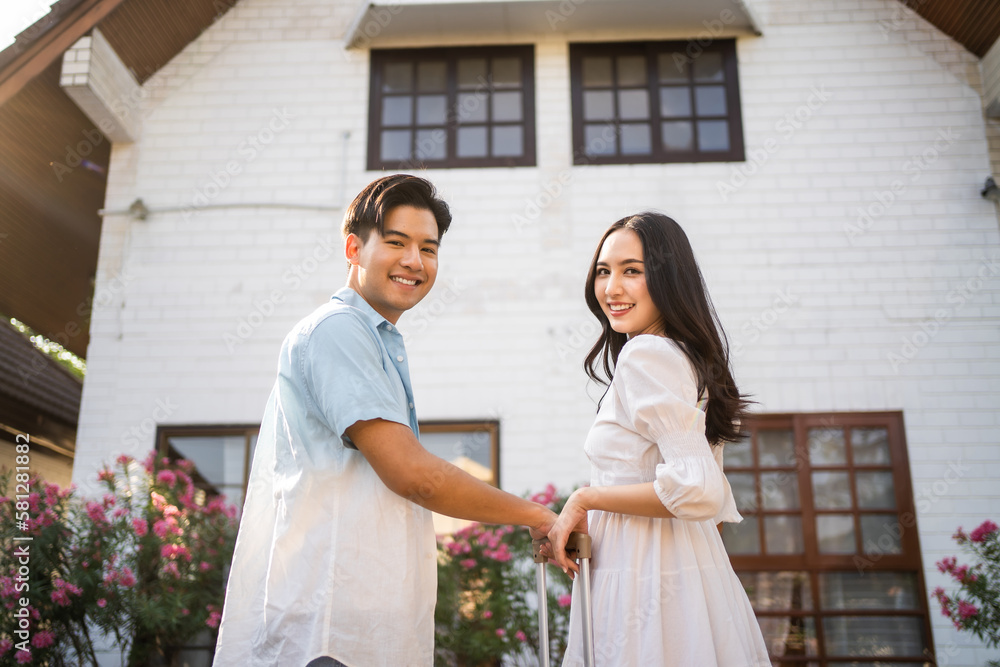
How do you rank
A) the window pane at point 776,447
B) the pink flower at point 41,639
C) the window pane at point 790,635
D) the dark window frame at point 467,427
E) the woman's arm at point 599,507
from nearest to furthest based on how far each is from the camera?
1. the woman's arm at point 599,507
2. the pink flower at point 41,639
3. the window pane at point 790,635
4. the window pane at point 776,447
5. the dark window frame at point 467,427

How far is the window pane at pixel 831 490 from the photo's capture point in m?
5.83

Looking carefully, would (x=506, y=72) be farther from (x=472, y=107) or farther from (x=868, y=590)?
(x=868, y=590)

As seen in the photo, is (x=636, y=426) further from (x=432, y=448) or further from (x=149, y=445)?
(x=149, y=445)

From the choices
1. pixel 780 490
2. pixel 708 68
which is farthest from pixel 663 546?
pixel 708 68

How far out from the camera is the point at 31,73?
5.91 m

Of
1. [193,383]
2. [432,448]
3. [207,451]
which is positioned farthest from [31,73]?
[432,448]

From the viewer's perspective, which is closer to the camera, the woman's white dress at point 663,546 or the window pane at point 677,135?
the woman's white dress at point 663,546

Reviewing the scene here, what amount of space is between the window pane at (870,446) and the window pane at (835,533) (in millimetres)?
425

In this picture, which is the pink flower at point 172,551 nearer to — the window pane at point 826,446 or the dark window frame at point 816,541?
the dark window frame at point 816,541

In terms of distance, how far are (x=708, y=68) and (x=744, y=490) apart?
3.36 m

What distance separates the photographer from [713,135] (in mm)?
6633

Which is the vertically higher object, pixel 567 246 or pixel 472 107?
pixel 472 107

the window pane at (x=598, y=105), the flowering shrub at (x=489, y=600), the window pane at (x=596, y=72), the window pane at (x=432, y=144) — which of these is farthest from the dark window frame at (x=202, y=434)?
the window pane at (x=596, y=72)

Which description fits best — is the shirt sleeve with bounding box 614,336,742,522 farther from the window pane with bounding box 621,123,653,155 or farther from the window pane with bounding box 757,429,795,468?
the window pane with bounding box 621,123,653,155
